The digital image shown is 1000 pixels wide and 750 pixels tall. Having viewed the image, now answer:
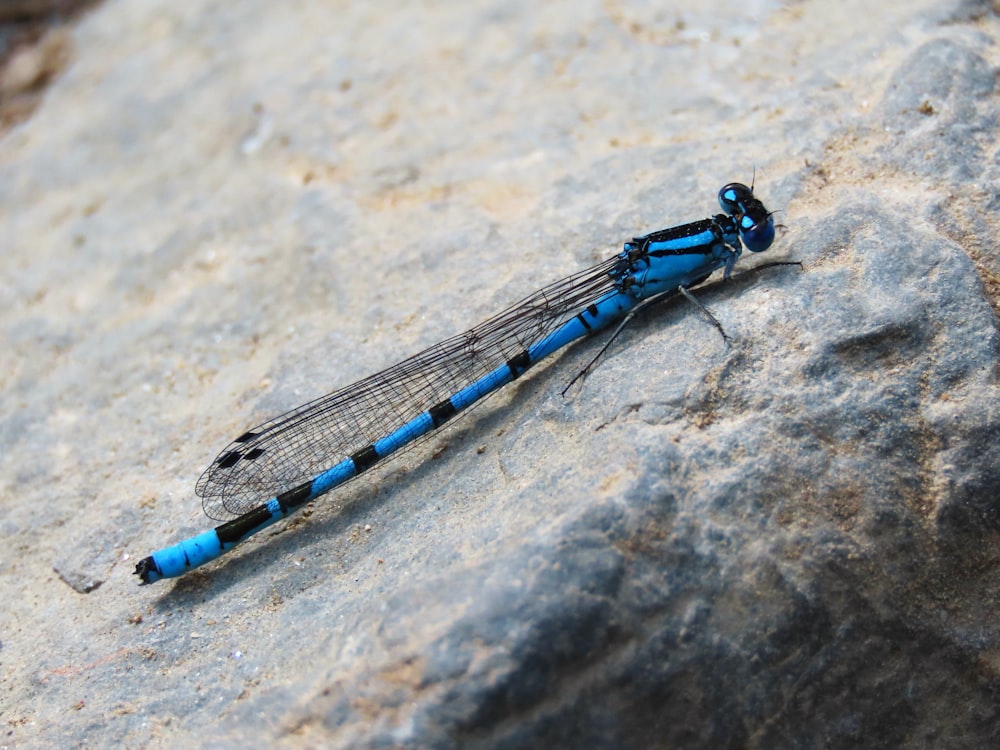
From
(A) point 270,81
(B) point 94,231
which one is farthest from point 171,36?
(B) point 94,231

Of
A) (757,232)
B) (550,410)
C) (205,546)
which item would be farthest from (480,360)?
(205,546)

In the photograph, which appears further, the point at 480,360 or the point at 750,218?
the point at 480,360

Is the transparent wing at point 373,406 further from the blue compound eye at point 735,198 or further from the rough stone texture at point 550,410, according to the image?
the blue compound eye at point 735,198

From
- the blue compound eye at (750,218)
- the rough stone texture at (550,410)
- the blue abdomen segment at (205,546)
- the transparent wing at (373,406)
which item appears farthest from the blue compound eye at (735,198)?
the blue abdomen segment at (205,546)

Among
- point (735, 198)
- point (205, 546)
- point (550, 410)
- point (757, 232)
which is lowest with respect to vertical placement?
point (550, 410)

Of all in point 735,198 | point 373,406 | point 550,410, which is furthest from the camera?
point 373,406

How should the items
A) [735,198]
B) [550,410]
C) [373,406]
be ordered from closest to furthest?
[550,410] → [735,198] → [373,406]

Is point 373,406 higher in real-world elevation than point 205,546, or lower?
higher

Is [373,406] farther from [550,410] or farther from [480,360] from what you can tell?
[550,410]

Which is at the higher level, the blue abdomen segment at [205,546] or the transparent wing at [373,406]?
the transparent wing at [373,406]
